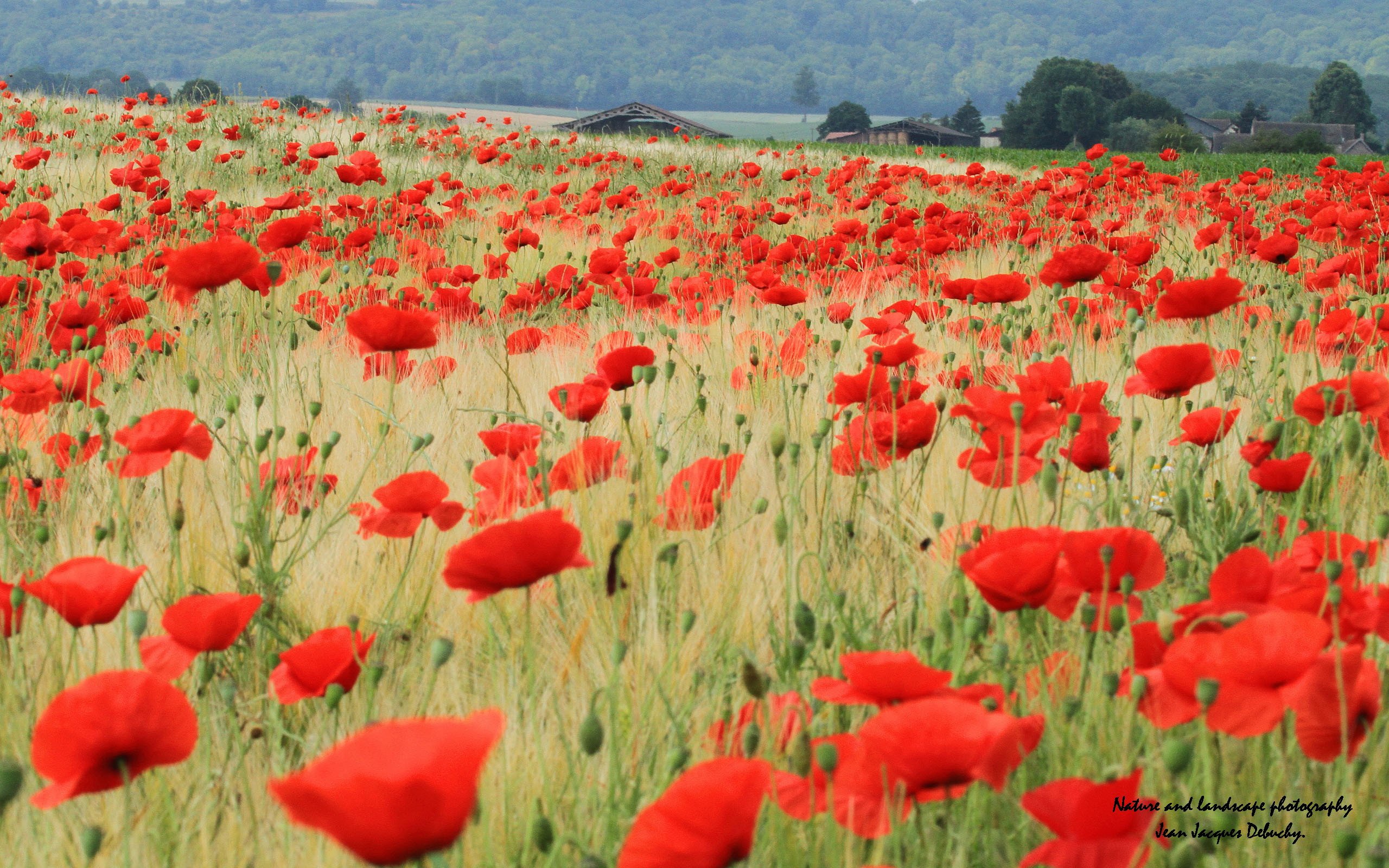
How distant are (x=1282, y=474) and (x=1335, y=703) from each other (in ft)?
2.07

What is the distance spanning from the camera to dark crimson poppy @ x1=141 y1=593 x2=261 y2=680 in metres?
0.87

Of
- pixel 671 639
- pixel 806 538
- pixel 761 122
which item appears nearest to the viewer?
pixel 671 639

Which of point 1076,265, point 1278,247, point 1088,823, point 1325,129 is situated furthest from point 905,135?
point 1088,823

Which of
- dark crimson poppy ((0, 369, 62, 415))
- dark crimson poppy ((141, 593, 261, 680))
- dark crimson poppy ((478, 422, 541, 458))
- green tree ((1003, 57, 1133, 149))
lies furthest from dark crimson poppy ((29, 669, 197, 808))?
green tree ((1003, 57, 1133, 149))

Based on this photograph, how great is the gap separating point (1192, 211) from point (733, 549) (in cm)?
541

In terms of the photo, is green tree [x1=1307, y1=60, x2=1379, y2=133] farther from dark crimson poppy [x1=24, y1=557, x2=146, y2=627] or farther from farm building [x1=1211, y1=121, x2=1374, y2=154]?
dark crimson poppy [x1=24, y1=557, x2=146, y2=627]

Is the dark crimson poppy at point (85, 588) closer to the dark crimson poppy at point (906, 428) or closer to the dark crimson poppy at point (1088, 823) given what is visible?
the dark crimson poppy at point (1088, 823)

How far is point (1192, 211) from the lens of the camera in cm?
584

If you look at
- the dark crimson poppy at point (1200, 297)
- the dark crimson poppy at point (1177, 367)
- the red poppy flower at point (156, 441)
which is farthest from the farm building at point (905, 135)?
the red poppy flower at point (156, 441)

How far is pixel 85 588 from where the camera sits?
894 mm

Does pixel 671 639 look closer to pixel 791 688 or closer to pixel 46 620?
pixel 791 688

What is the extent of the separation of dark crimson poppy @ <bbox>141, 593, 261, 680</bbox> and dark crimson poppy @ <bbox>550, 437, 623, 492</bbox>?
18.5 inches

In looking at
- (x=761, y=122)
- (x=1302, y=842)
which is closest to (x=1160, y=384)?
(x=1302, y=842)

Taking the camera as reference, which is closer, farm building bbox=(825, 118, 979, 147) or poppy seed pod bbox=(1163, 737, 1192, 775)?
poppy seed pod bbox=(1163, 737, 1192, 775)
